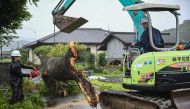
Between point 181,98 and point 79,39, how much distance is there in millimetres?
41407

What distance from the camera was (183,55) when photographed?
7.75 m

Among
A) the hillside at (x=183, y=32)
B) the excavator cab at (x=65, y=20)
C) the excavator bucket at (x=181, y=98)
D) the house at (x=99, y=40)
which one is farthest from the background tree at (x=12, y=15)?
the house at (x=99, y=40)

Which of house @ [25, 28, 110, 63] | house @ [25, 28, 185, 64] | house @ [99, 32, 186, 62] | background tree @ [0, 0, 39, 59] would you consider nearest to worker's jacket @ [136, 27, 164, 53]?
background tree @ [0, 0, 39, 59]

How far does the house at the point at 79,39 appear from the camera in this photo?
45562 millimetres

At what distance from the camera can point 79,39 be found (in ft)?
160

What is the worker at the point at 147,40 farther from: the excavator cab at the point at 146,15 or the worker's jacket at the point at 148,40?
the excavator cab at the point at 146,15

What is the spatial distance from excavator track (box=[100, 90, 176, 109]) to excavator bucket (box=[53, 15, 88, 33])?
246cm

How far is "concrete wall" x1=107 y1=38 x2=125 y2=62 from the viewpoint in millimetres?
42094

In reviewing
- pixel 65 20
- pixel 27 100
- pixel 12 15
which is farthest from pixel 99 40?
pixel 27 100

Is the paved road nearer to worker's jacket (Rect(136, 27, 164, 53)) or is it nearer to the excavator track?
the excavator track

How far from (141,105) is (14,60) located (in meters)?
4.02

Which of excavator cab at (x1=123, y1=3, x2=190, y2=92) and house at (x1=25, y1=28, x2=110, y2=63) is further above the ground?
house at (x1=25, y1=28, x2=110, y2=63)

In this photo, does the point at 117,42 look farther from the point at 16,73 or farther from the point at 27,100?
the point at 16,73

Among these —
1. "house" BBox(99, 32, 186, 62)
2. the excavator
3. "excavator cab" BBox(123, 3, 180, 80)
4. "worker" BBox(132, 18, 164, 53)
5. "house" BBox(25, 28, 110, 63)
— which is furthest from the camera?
"house" BBox(25, 28, 110, 63)
